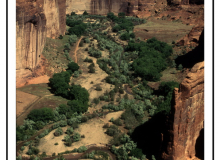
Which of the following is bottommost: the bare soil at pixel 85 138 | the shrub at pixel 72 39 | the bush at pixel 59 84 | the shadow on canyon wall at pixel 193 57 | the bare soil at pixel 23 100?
the bare soil at pixel 85 138

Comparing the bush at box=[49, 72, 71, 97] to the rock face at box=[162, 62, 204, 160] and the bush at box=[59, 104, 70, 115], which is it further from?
the rock face at box=[162, 62, 204, 160]

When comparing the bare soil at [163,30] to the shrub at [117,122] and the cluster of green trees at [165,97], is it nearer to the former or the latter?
the cluster of green trees at [165,97]

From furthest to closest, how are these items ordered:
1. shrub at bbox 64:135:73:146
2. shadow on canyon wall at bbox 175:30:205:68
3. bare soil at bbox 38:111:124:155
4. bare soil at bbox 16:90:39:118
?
1. shadow on canyon wall at bbox 175:30:205:68
2. bare soil at bbox 16:90:39:118
3. shrub at bbox 64:135:73:146
4. bare soil at bbox 38:111:124:155

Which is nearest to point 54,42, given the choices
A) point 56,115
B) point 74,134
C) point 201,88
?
point 56,115

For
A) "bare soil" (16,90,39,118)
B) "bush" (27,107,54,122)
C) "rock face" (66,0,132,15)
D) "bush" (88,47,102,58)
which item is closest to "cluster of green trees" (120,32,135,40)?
"bush" (88,47,102,58)

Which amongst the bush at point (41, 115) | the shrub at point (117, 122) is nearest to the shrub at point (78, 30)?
the bush at point (41, 115)

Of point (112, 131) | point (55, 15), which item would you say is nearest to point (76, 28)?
point (55, 15)

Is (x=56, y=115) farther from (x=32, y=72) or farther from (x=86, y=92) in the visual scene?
(x=32, y=72)

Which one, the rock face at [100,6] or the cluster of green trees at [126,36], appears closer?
the cluster of green trees at [126,36]
